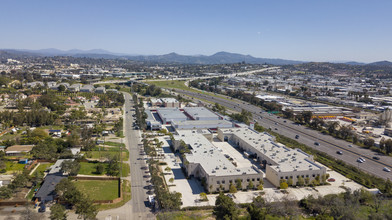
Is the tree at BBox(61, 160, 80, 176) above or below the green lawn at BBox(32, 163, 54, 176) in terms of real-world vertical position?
above

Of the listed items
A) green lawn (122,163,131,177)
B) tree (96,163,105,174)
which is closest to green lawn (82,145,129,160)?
green lawn (122,163,131,177)

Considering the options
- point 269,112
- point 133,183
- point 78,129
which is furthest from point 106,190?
point 269,112

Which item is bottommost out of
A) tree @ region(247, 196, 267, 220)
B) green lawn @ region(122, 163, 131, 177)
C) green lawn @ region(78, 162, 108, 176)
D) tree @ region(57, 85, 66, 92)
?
green lawn @ region(122, 163, 131, 177)

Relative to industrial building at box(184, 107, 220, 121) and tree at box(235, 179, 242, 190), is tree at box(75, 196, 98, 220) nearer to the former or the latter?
tree at box(235, 179, 242, 190)

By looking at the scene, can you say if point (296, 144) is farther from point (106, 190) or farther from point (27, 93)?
point (27, 93)

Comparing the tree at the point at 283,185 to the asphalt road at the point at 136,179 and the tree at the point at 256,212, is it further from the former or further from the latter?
the asphalt road at the point at 136,179

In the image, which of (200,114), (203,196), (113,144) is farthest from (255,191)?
(200,114)
